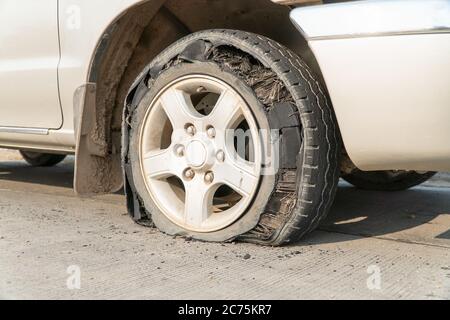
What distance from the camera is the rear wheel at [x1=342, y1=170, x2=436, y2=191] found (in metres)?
3.96

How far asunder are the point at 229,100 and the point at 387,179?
200 cm

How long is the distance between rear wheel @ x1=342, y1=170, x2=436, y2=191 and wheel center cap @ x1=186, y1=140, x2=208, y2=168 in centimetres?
172

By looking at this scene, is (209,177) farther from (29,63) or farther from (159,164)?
(29,63)

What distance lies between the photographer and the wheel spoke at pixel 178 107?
2.62 meters

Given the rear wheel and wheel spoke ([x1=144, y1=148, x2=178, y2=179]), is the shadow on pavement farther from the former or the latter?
the rear wheel

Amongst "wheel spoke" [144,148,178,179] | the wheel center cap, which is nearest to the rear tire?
"wheel spoke" [144,148,178,179]

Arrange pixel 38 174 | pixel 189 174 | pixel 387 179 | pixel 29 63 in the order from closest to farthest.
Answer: pixel 189 174 → pixel 29 63 → pixel 387 179 → pixel 38 174

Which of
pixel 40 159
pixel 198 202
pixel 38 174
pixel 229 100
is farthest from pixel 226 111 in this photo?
pixel 40 159

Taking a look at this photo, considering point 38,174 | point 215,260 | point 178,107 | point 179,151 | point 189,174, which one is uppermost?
point 178,107

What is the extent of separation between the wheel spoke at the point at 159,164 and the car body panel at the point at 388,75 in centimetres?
88

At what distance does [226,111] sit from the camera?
251cm

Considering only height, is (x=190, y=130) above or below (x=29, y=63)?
below
